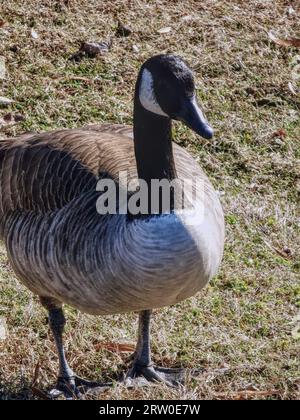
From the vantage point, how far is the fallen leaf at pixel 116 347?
5.23 m

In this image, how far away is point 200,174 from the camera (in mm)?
4879

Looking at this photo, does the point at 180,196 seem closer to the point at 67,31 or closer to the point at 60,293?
the point at 60,293

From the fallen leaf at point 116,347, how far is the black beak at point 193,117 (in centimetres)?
161

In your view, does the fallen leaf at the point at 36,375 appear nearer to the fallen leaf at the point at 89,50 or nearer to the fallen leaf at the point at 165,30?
the fallen leaf at the point at 89,50

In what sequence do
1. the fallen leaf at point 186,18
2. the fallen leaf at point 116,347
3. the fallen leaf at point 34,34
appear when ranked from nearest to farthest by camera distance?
the fallen leaf at point 116,347, the fallen leaf at point 34,34, the fallen leaf at point 186,18

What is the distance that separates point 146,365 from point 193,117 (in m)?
1.61

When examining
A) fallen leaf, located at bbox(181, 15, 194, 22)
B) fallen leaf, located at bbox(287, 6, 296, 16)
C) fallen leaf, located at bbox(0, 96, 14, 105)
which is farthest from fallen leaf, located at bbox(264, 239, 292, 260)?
fallen leaf, located at bbox(287, 6, 296, 16)

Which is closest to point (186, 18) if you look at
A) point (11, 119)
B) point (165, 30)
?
point (165, 30)

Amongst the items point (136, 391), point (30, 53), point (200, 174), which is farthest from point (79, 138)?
point (30, 53)

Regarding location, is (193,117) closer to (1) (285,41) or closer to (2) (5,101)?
(2) (5,101)

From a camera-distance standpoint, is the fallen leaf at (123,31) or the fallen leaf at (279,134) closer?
the fallen leaf at (279,134)

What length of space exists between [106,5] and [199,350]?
3.95 meters

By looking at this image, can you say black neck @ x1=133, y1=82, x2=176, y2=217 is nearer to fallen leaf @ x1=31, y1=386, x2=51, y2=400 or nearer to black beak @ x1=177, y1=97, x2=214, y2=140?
black beak @ x1=177, y1=97, x2=214, y2=140

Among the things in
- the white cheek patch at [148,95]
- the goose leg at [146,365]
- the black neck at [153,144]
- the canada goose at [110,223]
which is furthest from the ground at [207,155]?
the white cheek patch at [148,95]
